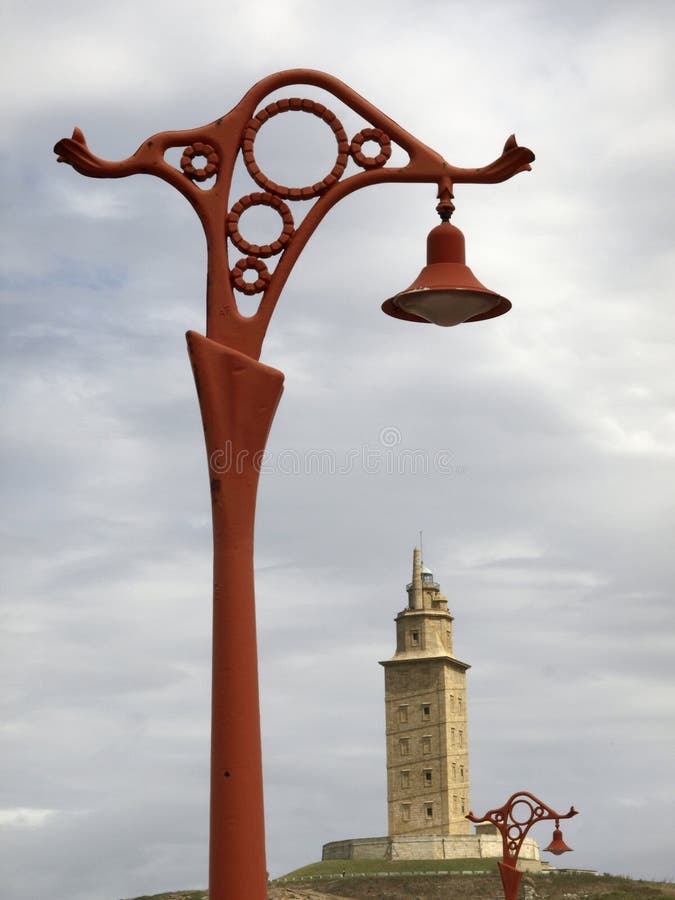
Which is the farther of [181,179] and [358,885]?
[358,885]

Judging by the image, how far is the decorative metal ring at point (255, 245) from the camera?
9727 millimetres

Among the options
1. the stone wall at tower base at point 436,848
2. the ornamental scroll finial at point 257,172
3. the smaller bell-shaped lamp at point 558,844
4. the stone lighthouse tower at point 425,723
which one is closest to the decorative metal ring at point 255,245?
the ornamental scroll finial at point 257,172

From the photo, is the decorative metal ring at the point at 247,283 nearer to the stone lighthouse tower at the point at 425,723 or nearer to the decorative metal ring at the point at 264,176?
the decorative metal ring at the point at 264,176

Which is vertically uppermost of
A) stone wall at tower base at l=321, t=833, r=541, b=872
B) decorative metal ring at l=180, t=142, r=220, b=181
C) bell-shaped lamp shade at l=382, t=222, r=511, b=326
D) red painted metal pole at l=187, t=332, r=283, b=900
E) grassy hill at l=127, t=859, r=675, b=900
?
stone wall at tower base at l=321, t=833, r=541, b=872

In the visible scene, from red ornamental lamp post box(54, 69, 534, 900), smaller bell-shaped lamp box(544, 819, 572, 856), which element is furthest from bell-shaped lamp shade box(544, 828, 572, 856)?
red ornamental lamp post box(54, 69, 534, 900)

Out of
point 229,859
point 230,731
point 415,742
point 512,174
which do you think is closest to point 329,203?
point 512,174

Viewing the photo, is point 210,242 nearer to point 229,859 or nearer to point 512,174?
point 512,174

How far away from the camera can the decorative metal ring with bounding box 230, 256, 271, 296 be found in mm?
9641

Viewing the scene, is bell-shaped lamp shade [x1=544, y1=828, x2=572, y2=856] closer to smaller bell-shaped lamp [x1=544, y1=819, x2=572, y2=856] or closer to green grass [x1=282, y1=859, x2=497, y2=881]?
smaller bell-shaped lamp [x1=544, y1=819, x2=572, y2=856]

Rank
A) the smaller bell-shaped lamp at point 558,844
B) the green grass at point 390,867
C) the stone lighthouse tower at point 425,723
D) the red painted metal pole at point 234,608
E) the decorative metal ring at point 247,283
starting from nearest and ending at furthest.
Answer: the red painted metal pole at point 234,608
the decorative metal ring at point 247,283
the smaller bell-shaped lamp at point 558,844
the green grass at point 390,867
the stone lighthouse tower at point 425,723

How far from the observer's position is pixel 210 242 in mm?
9688

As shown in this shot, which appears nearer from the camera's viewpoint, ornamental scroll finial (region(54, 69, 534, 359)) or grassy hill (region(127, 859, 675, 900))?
ornamental scroll finial (region(54, 69, 534, 359))

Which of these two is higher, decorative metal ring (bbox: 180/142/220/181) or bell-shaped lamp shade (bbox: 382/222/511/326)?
decorative metal ring (bbox: 180/142/220/181)

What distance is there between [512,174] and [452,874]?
62.2 meters
